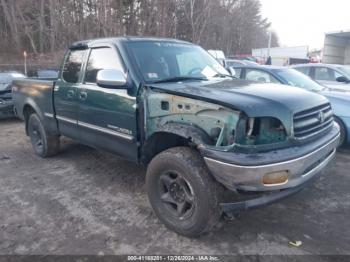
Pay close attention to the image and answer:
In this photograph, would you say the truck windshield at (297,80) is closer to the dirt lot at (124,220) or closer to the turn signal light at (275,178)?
the dirt lot at (124,220)

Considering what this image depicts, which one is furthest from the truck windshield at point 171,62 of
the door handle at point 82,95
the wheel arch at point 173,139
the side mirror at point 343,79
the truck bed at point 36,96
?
the side mirror at point 343,79

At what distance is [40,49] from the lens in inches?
1097

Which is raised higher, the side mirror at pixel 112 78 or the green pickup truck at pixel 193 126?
the side mirror at pixel 112 78

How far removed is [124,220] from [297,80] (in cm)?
482

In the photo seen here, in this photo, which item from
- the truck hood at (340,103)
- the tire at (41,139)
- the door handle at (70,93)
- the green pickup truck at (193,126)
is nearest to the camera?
the green pickup truck at (193,126)

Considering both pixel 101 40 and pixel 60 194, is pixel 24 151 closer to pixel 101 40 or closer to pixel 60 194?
pixel 60 194

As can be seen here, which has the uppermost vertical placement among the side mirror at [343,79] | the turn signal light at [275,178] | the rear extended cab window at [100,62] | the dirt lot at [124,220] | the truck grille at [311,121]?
the rear extended cab window at [100,62]

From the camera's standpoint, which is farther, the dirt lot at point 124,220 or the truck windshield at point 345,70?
the truck windshield at point 345,70

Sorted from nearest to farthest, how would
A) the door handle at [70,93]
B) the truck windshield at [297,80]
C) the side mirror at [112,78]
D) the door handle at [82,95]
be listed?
the side mirror at [112,78] < the door handle at [82,95] < the door handle at [70,93] < the truck windshield at [297,80]

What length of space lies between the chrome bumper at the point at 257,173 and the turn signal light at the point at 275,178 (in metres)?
0.02

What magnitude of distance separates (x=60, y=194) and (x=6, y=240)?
1137mm

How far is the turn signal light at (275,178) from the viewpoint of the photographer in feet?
9.11

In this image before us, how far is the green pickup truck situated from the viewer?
284 cm

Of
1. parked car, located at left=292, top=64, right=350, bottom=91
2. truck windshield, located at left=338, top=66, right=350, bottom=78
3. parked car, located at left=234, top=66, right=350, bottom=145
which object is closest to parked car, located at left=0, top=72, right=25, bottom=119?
parked car, located at left=234, top=66, right=350, bottom=145
